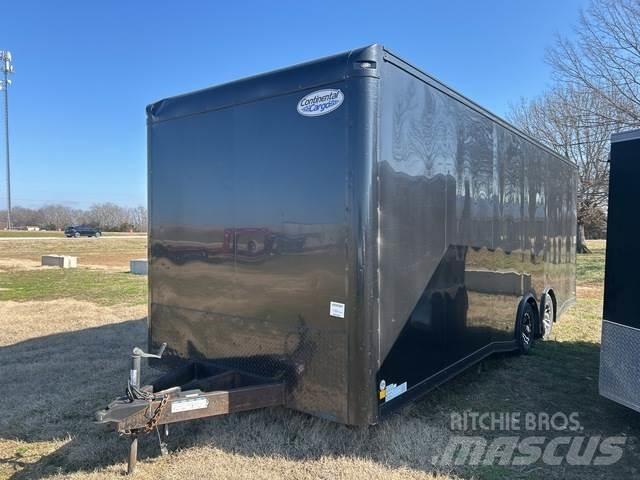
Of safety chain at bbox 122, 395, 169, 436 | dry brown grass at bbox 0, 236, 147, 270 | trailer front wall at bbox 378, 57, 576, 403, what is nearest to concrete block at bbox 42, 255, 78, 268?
dry brown grass at bbox 0, 236, 147, 270

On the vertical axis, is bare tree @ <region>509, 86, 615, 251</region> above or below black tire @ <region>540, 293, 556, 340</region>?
above

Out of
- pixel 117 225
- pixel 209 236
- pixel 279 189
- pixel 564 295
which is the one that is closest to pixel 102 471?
pixel 209 236

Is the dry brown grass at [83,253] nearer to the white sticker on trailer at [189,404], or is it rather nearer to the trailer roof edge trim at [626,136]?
the white sticker on trailer at [189,404]

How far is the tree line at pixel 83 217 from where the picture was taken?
96.0 meters

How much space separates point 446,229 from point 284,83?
182 cm

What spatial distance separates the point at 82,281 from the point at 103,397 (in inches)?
447

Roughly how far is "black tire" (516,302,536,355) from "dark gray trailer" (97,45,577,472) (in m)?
1.39

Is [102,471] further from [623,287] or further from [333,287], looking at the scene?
[623,287]

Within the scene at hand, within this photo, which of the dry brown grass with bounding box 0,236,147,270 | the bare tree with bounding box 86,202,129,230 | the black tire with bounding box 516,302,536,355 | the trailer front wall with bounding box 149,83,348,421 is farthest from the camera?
the bare tree with bounding box 86,202,129,230

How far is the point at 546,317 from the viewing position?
7156mm

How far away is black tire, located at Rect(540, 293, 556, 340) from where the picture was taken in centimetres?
692

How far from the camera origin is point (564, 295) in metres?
8.34

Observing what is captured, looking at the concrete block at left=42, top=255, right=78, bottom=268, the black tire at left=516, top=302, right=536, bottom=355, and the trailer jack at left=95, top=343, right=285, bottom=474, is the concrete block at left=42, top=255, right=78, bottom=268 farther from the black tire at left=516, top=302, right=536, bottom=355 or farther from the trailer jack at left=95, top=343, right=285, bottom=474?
the black tire at left=516, top=302, right=536, bottom=355

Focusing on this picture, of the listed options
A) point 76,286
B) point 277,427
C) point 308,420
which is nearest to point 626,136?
point 308,420
